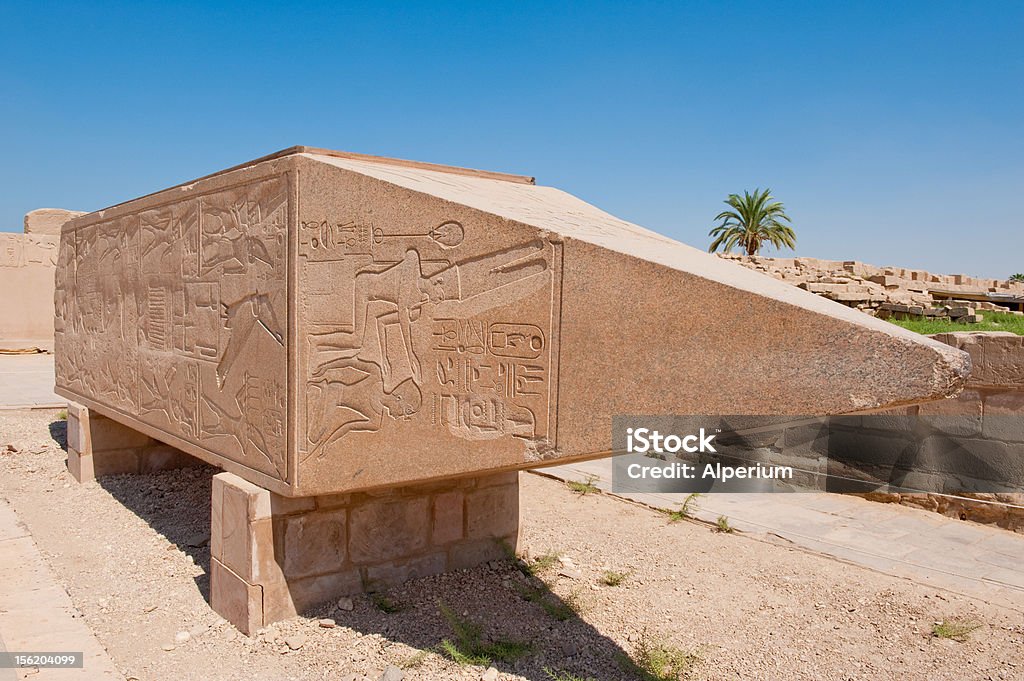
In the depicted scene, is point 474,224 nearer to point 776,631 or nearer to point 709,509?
point 776,631

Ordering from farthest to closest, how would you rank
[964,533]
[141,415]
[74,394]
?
[74,394] → [964,533] → [141,415]

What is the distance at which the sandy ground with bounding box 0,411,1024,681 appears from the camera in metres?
3.01

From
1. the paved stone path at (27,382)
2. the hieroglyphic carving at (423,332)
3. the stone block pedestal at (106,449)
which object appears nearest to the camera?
the hieroglyphic carving at (423,332)

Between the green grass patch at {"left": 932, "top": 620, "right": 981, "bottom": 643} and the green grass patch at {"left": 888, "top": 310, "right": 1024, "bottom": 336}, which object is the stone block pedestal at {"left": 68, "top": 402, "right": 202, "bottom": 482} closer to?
the green grass patch at {"left": 932, "top": 620, "right": 981, "bottom": 643}

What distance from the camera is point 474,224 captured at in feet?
9.16

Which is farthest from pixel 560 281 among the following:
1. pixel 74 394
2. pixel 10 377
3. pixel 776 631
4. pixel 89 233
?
pixel 10 377

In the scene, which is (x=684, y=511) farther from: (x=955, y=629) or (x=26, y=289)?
(x=26, y=289)

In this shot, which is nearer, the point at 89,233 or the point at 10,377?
the point at 89,233

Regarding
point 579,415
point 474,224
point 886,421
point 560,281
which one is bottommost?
point 886,421

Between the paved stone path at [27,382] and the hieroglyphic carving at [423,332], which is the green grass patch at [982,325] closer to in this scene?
the hieroglyphic carving at [423,332]

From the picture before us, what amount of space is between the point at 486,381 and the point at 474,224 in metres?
0.59

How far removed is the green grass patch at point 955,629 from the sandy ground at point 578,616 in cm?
4

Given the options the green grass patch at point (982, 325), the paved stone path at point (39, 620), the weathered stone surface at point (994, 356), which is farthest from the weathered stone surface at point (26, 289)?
the weathered stone surface at point (994, 356)

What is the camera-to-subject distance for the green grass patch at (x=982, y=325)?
7.05 meters
